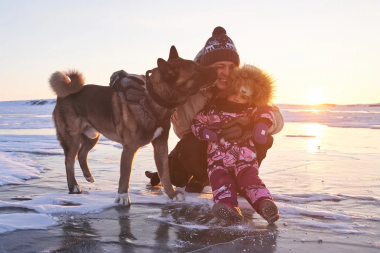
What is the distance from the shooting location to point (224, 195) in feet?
10.2

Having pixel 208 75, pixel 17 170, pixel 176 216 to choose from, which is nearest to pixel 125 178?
pixel 176 216

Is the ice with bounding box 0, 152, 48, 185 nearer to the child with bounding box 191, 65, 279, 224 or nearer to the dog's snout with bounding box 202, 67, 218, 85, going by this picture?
the child with bounding box 191, 65, 279, 224

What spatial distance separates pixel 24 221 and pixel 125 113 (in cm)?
157

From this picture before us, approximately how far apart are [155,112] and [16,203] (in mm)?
1607

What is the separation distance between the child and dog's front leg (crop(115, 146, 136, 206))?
772mm

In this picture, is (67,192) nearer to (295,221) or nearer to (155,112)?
(155,112)

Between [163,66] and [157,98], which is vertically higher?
[163,66]

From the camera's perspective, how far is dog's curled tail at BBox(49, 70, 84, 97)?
436 centimetres

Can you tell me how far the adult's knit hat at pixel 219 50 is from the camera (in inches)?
166

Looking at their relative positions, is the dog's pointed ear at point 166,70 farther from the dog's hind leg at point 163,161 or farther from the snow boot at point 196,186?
the snow boot at point 196,186

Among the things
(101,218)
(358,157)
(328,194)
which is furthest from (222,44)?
(358,157)

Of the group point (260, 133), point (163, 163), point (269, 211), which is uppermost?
point (260, 133)

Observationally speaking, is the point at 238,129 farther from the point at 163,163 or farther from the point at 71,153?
the point at 71,153

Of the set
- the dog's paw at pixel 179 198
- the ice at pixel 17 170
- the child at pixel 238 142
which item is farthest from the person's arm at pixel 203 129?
the ice at pixel 17 170
